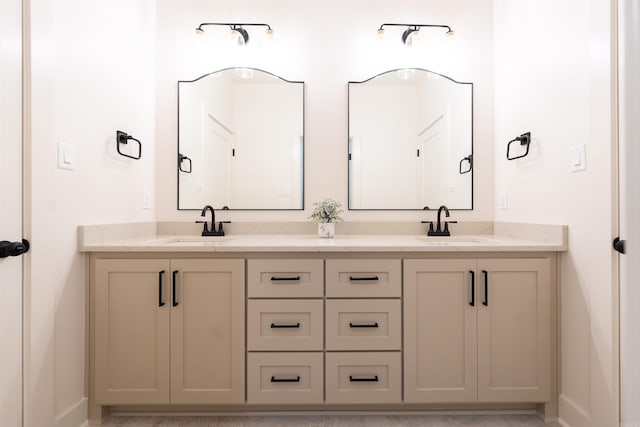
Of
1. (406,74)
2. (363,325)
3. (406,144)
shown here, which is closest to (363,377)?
(363,325)

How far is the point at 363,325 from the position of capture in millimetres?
1706

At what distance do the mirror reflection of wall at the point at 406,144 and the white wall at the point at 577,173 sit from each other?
1.25 ft

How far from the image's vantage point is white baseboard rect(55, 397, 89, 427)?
5.10 feet

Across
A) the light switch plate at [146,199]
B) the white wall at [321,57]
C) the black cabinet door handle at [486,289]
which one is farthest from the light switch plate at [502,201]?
the light switch plate at [146,199]

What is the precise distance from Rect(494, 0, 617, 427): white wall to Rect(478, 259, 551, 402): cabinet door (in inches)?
4.0

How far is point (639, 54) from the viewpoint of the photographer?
37 cm

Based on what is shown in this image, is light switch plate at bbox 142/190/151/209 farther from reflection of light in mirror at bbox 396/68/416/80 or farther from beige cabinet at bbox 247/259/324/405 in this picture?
reflection of light in mirror at bbox 396/68/416/80

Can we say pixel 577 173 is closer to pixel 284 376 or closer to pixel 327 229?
pixel 327 229

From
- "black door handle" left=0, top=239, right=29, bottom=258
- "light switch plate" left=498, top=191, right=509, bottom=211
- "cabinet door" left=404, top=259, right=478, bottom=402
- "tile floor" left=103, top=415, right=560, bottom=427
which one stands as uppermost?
"light switch plate" left=498, top=191, right=509, bottom=211

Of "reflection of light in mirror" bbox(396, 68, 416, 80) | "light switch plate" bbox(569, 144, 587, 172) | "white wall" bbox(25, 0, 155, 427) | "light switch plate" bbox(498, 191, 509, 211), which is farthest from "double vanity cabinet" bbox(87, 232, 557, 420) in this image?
"reflection of light in mirror" bbox(396, 68, 416, 80)

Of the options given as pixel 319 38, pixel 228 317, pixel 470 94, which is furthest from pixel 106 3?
pixel 470 94

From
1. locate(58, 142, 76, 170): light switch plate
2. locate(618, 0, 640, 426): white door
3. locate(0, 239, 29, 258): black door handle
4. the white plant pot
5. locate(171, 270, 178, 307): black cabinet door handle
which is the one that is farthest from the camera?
the white plant pot

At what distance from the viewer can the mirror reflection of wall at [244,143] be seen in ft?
7.69

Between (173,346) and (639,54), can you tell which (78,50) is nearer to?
(173,346)
